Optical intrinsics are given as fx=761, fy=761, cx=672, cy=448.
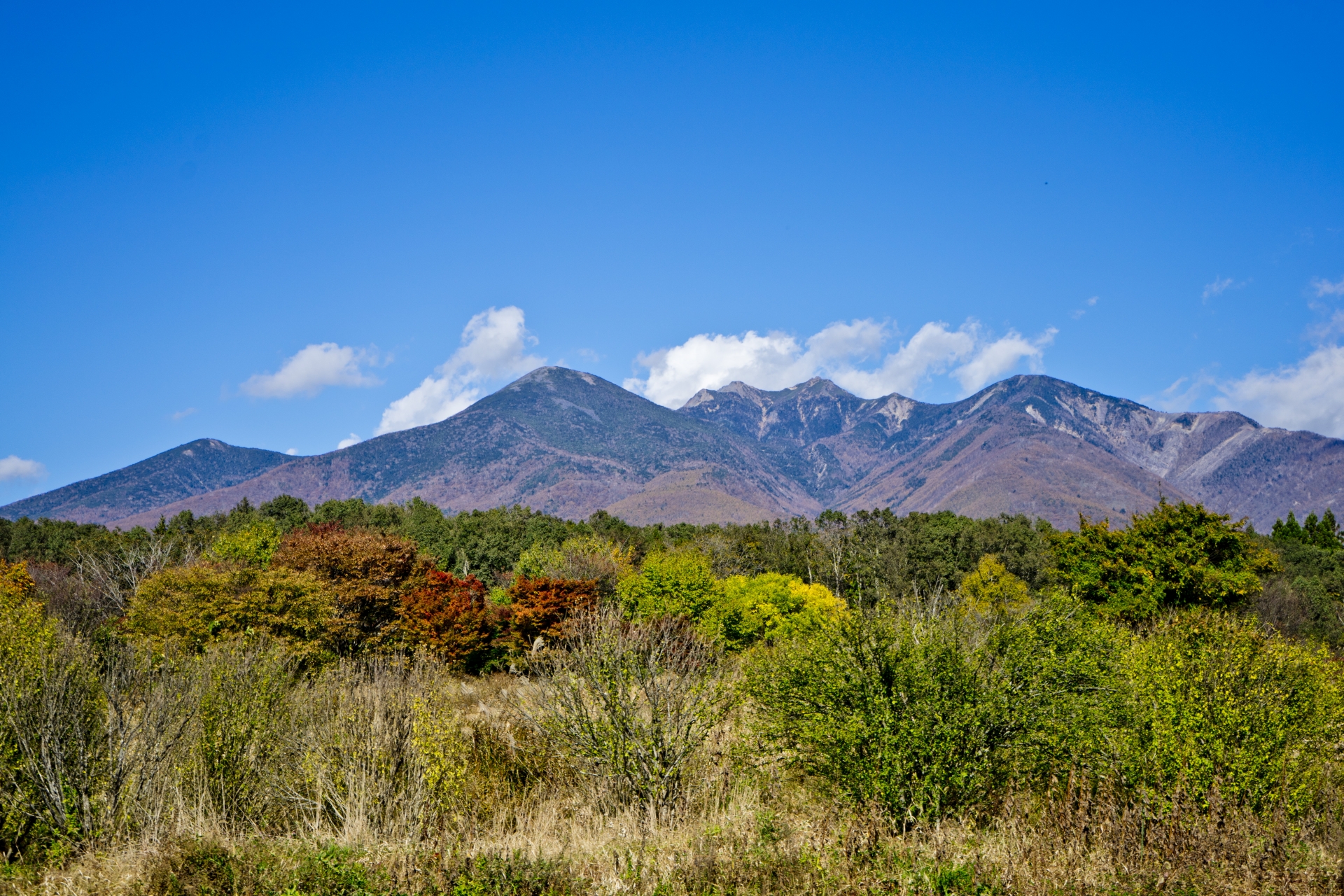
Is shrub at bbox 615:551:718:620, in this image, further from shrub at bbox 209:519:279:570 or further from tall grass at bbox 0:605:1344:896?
tall grass at bbox 0:605:1344:896

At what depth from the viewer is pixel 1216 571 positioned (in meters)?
41.5

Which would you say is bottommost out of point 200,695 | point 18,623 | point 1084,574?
point 1084,574

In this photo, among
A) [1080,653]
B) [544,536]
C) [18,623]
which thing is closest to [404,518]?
[544,536]

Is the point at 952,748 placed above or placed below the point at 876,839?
above

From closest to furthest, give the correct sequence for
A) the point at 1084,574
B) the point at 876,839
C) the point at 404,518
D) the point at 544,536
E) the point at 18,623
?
1. the point at 876,839
2. the point at 18,623
3. the point at 1084,574
4. the point at 544,536
5. the point at 404,518

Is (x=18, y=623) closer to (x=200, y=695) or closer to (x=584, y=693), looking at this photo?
(x=200, y=695)

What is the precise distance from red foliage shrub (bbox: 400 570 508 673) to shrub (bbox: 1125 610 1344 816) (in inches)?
1203

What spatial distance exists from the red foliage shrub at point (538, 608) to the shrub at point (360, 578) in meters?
6.19

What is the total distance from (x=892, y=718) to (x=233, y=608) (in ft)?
91.3

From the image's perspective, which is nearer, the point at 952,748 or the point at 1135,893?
the point at 1135,893

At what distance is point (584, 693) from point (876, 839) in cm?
635

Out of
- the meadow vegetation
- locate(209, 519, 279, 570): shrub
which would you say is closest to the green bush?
the meadow vegetation

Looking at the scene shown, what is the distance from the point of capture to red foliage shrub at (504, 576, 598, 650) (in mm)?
39875

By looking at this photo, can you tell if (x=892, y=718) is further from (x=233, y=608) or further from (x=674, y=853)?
(x=233, y=608)
